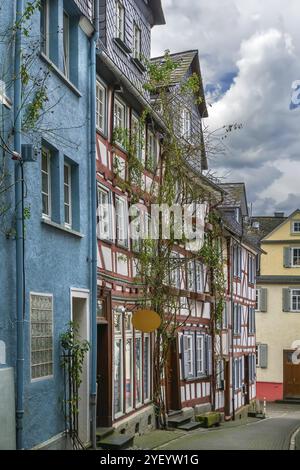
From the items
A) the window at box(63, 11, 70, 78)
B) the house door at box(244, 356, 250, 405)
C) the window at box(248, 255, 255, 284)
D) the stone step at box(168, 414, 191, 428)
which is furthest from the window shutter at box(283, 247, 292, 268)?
the window at box(63, 11, 70, 78)

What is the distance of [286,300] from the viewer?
46.7 metres

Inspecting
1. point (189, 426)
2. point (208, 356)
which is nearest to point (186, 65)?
point (208, 356)

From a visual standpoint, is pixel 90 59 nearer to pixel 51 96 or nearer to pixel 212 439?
pixel 51 96

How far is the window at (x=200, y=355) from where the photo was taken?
26.3 meters

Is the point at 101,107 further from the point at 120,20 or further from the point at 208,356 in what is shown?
the point at 208,356

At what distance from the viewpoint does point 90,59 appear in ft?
49.6

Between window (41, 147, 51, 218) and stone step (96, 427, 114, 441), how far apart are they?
4.62 meters

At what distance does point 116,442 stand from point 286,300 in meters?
33.1

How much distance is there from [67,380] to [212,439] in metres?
5.77

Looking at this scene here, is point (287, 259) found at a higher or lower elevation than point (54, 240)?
higher

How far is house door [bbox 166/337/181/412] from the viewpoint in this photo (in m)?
23.2

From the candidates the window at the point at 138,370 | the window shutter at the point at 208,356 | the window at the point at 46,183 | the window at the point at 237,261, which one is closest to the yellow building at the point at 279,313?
the window at the point at 237,261

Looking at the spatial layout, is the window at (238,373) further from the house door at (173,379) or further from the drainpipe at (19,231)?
the drainpipe at (19,231)
